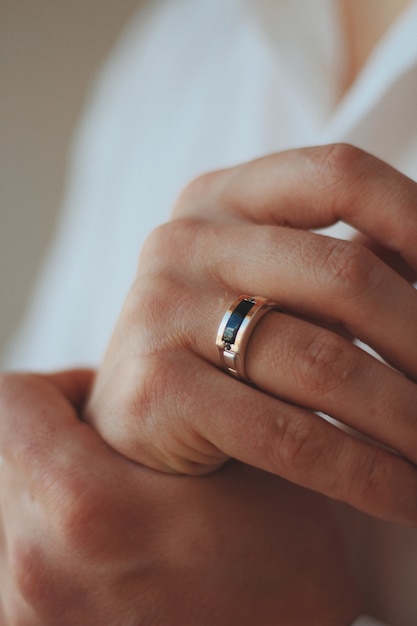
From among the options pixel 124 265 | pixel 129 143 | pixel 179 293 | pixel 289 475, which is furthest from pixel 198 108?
pixel 289 475

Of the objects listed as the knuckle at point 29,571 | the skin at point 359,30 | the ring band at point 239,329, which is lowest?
the knuckle at point 29,571

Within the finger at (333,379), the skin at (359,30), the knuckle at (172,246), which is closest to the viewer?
the finger at (333,379)

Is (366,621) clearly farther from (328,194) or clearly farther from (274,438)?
→ (328,194)

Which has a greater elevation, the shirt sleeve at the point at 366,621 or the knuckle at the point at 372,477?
the knuckle at the point at 372,477

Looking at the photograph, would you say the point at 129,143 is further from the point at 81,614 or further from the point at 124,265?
the point at 81,614

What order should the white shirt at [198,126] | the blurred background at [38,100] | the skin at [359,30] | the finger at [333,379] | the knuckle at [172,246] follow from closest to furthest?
the finger at [333,379] < the knuckle at [172,246] < the white shirt at [198,126] < the skin at [359,30] < the blurred background at [38,100]

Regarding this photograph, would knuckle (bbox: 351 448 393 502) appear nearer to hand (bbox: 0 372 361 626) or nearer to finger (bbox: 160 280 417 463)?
finger (bbox: 160 280 417 463)

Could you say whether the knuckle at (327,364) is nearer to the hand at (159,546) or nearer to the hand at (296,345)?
the hand at (296,345)

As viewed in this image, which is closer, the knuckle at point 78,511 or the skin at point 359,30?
the knuckle at point 78,511

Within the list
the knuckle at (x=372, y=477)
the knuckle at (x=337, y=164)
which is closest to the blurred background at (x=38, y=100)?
the knuckle at (x=337, y=164)

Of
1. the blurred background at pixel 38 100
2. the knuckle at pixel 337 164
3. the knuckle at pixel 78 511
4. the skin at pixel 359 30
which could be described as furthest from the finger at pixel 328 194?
the blurred background at pixel 38 100
